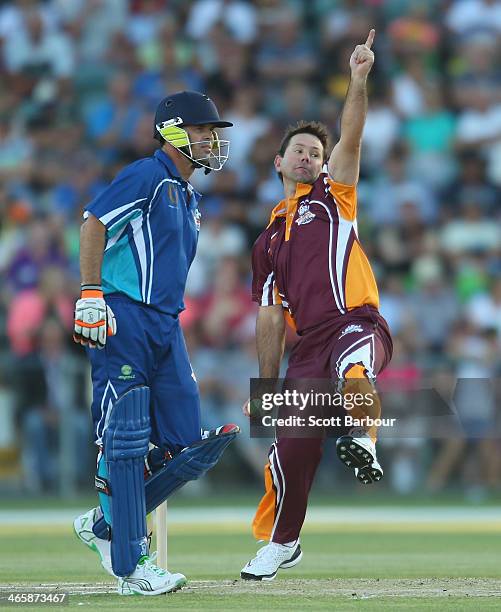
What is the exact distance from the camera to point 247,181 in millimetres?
17734

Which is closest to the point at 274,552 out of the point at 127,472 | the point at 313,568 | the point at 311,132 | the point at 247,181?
the point at 313,568

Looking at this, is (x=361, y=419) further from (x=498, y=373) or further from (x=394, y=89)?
(x=394, y=89)

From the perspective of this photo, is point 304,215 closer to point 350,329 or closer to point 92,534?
point 350,329

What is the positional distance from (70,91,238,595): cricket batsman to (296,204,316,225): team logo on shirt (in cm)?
62

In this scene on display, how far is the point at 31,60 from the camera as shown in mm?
19641

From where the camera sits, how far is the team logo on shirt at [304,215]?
812 centimetres

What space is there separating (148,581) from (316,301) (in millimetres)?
1832

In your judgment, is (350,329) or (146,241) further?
(350,329)

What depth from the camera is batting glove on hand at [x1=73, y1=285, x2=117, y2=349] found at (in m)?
7.04

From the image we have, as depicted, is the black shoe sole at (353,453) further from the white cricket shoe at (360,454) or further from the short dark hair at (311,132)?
the short dark hair at (311,132)

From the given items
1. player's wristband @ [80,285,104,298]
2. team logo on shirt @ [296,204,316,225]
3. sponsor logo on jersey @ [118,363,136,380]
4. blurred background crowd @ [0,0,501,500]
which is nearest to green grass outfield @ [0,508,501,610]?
sponsor logo on jersey @ [118,363,136,380]

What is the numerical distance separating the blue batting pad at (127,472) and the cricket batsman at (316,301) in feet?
3.46

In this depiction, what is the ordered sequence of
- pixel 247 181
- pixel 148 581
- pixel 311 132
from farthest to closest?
pixel 247 181 → pixel 311 132 → pixel 148 581

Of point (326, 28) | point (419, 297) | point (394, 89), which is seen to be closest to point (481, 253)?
point (419, 297)
